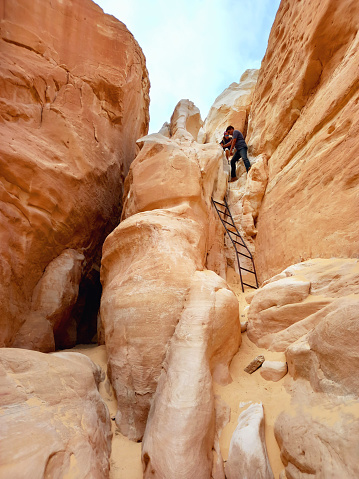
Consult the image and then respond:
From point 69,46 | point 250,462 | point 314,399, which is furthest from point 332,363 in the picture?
point 69,46

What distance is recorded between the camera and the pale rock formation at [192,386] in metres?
1.89

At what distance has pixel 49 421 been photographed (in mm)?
1841

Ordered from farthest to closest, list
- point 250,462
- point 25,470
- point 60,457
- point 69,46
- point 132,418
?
1. point 69,46
2. point 132,418
3. point 250,462
4. point 60,457
5. point 25,470

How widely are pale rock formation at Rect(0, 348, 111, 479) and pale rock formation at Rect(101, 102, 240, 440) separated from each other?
447 mm

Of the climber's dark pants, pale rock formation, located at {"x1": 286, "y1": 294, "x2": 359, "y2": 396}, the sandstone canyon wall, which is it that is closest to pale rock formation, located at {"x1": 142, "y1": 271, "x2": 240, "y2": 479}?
the sandstone canyon wall

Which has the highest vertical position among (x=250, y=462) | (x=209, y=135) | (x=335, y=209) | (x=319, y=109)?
(x=209, y=135)

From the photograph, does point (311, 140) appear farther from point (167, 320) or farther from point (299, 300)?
point (167, 320)

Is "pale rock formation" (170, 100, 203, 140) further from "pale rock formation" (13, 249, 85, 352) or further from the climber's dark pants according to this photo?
"pale rock formation" (13, 249, 85, 352)

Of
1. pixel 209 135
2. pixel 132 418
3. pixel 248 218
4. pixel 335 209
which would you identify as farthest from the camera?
pixel 209 135

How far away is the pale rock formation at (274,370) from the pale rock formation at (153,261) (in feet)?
1.31

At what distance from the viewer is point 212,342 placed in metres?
2.70

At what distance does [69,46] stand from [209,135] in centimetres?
748

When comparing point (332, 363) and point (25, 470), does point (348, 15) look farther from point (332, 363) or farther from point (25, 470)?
point (25, 470)

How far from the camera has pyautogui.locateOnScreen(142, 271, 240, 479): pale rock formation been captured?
1890mm
